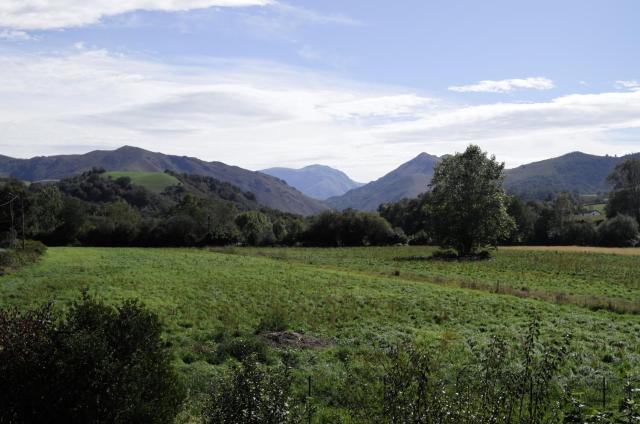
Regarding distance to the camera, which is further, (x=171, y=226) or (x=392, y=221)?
(x=392, y=221)

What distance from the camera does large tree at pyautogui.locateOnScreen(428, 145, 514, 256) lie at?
6356 cm

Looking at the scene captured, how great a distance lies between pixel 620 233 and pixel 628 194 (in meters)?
22.4

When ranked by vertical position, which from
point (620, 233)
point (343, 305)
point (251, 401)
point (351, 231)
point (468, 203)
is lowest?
point (343, 305)

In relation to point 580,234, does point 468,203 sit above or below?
above

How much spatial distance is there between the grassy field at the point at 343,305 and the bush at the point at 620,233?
4262cm

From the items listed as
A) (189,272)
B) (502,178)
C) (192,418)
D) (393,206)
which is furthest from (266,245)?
(192,418)

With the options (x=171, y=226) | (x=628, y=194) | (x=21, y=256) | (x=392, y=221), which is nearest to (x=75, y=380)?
(x=21, y=256)

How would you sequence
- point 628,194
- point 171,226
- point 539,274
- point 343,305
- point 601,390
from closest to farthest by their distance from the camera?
point 601,390, point 343,305, point 539,274, point 171,226, point 628,194

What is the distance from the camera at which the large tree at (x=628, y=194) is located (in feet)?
341

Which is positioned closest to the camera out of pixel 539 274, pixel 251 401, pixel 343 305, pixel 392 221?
pixel 251 401

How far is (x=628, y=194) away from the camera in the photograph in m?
104

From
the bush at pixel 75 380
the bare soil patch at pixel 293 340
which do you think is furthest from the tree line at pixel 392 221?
the bush at pixel 75 380

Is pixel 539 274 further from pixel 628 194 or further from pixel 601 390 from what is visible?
pixel 628 194

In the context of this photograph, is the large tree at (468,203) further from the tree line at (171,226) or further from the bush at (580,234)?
the bush at (580,234)
